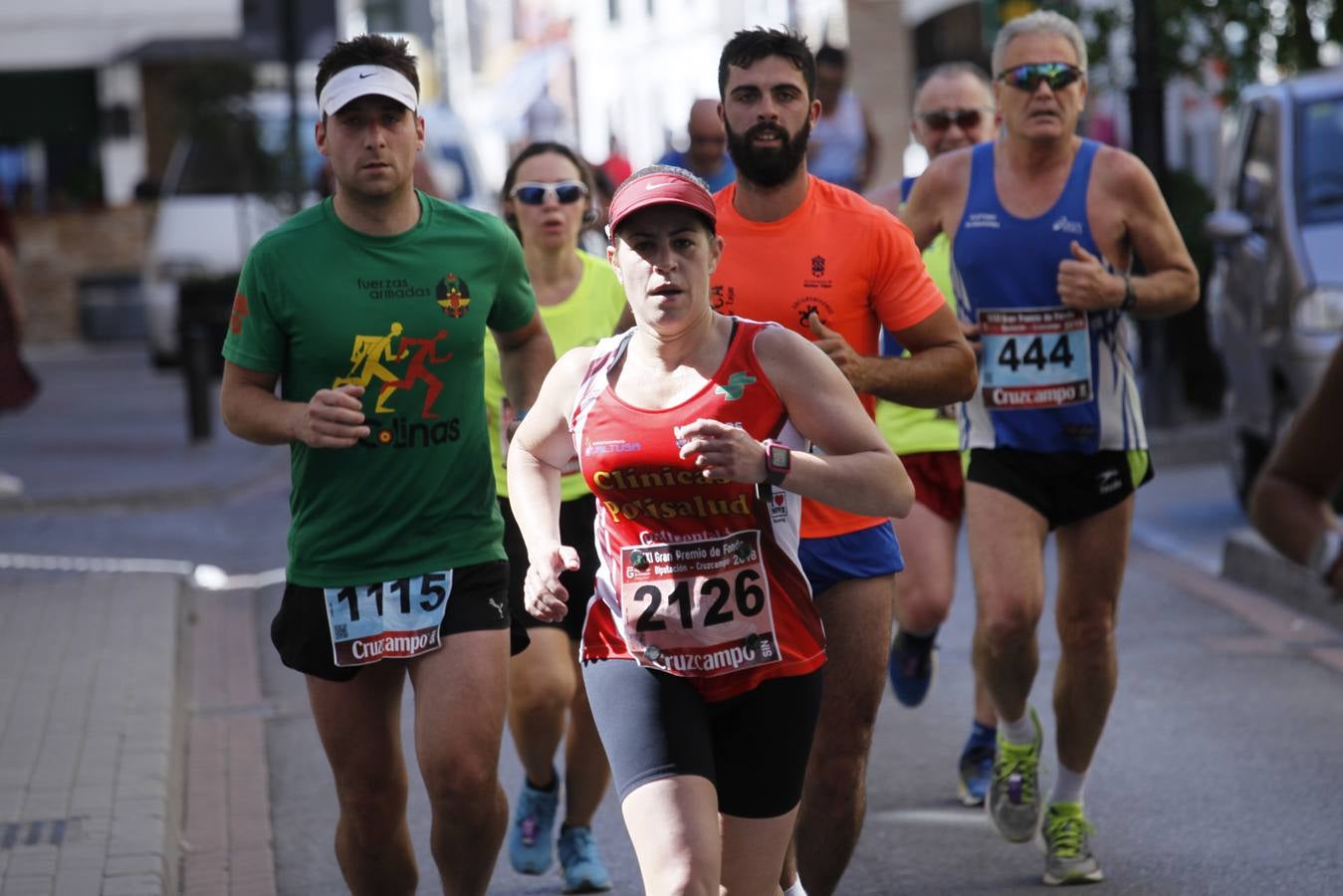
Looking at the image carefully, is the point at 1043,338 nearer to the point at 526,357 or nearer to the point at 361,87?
the point at 526,357

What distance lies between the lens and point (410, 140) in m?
5.35

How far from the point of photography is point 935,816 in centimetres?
723

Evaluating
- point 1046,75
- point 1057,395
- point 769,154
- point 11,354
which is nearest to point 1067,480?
point 1057,395

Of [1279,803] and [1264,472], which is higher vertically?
[1264,472]

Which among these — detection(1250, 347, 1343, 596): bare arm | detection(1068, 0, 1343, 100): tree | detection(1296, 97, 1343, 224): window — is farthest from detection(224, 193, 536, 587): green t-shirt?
detection(1068, 0, 1343, 100): tree

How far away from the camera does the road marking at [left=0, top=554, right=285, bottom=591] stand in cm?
1228

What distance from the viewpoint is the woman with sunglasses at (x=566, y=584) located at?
6.57 meters

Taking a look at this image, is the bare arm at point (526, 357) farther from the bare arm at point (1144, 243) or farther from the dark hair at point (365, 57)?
the bare arm at point (1144, 243)

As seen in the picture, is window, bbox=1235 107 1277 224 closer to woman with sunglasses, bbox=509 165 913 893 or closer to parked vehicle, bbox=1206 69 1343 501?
parked vehicle, bbox=1206 69 1343 501

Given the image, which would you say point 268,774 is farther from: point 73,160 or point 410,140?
point 73,160

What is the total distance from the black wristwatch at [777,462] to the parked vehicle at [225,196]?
56.8ft

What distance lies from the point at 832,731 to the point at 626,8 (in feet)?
172

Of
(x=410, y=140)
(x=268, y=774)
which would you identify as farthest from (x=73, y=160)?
(x=410, y=140)

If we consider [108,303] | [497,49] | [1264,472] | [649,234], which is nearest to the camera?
[1264,472]
